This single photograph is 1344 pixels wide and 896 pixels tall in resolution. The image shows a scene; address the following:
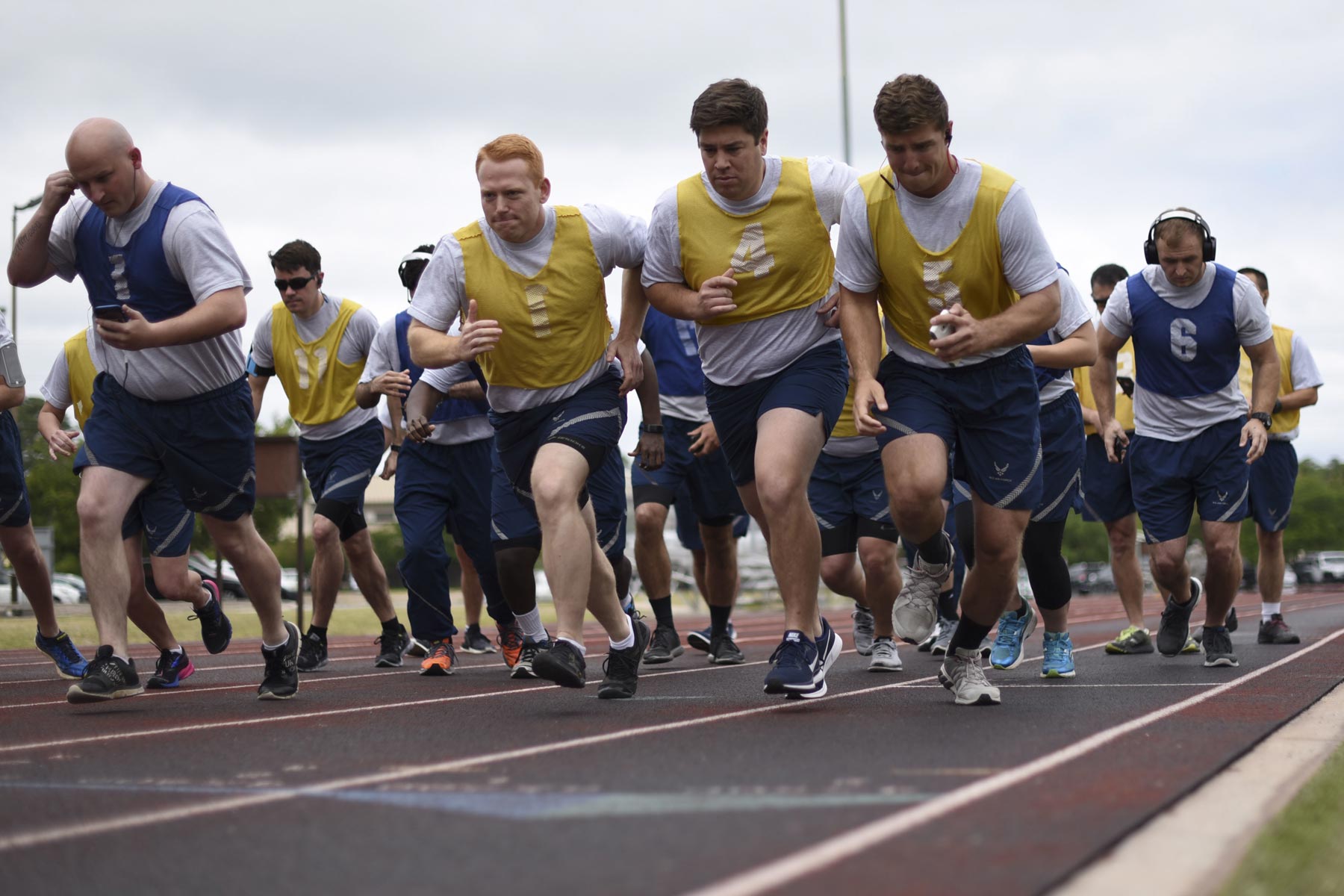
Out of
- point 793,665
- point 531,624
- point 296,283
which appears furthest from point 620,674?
point 296,283

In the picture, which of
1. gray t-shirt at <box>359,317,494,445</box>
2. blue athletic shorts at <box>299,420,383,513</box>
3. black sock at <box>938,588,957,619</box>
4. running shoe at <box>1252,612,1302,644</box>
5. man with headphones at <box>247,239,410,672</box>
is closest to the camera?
gray t-shirt at <box>359,317,494,445</box>

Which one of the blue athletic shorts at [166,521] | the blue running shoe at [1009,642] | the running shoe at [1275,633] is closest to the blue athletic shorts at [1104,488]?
the running shoe at [1275,633]

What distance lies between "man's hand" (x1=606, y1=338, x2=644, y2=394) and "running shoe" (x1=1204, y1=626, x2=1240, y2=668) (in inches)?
131

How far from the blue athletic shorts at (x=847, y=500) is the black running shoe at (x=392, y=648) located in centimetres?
271

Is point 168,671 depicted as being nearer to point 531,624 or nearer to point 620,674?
point 531,624

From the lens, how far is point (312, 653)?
30.3 feet

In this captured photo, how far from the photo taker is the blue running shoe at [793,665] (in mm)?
5602

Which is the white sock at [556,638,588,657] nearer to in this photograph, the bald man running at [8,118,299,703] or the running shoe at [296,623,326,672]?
the bald man running at [8,118,299,703]

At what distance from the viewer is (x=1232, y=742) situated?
4.48 metres

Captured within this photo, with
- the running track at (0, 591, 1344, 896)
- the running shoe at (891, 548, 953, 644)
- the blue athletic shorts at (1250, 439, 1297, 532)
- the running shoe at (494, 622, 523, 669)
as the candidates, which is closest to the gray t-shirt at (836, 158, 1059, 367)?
the running shoe at (891, 548, 953, 644)

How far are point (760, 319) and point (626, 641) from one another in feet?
4.58

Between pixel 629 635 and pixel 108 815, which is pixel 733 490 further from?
pixel 108 815

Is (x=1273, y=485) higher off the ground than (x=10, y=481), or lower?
lower

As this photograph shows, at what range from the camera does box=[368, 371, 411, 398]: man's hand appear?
8.63 metres
